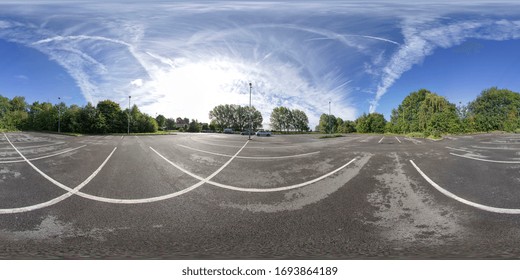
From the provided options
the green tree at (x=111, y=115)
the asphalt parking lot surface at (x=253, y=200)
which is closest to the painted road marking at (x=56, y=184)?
the asphalt parking lot surface at (x=253, y=200)

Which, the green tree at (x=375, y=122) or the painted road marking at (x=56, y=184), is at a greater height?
the green tree at (x=375, y=122)

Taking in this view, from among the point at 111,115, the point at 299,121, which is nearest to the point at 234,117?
the point at 299,121

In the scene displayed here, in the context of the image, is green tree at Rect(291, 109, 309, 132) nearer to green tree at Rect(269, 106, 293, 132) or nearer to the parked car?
green tree at Rect(269, 106, 293, 132)

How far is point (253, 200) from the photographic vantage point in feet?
10.1

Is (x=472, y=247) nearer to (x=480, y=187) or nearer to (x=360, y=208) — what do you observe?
(x=360, y=208)

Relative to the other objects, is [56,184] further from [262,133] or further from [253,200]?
[262,133]

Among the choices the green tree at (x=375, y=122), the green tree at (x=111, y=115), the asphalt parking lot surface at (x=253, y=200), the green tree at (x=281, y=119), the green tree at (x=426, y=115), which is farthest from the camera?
the green tree at (x=375, y=122)

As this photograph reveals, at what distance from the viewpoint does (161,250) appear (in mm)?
2373

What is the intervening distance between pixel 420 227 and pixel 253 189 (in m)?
2.10

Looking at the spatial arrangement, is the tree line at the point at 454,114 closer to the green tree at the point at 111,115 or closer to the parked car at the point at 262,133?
the parked car at the point at 262,133

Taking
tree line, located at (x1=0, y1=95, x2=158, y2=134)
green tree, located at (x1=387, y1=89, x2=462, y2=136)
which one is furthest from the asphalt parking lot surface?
green tree, located at (x1=387, y1=89, x2=462, y2=136)

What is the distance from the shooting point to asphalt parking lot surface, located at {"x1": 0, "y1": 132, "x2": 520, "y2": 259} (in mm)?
2391

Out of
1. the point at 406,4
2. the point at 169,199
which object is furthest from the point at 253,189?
the point at 406,4

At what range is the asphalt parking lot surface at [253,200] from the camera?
2391 millimetres
